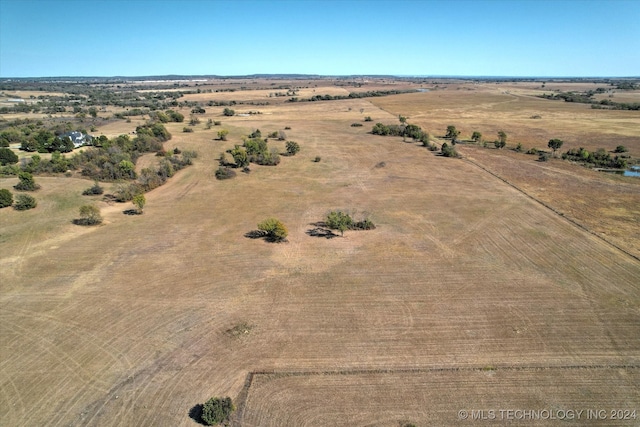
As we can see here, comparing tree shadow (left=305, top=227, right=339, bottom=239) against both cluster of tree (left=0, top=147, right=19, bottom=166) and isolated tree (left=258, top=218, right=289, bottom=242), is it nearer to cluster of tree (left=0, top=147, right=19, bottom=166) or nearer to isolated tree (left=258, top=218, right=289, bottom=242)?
isolated tree (left=258, top=218, right=289, bottom=242)

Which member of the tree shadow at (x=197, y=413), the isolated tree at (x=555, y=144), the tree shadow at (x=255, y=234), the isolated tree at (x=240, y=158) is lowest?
the tree shadow at (x=197, y=413)

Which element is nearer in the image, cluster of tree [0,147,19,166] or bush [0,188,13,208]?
bush [0,188,13,208]

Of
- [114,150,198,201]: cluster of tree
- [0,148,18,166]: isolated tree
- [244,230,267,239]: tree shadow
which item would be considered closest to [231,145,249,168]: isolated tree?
[114,150,198,201]: cluster of tree

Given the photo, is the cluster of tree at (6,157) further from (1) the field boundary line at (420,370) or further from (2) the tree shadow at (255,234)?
(1) the field boundary line at (420,370)

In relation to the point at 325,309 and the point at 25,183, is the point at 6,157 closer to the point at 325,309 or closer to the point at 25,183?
the point at 25,183

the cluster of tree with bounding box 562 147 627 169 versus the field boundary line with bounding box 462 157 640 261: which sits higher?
the cluster of tree with bounding box 562 147 627 169

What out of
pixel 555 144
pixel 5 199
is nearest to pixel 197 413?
pixel 5 199

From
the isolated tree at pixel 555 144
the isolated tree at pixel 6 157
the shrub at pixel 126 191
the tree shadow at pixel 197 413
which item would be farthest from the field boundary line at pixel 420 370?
the isolated tree at pixel 6 157
